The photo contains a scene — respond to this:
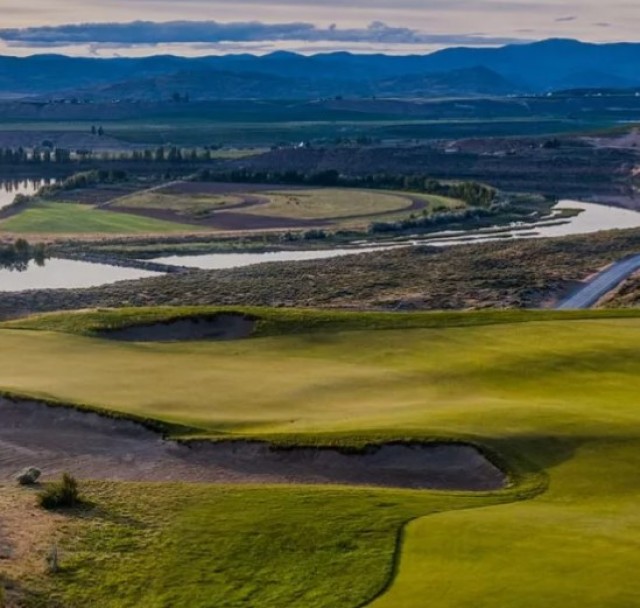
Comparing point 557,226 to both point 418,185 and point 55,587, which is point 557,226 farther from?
point 55,587

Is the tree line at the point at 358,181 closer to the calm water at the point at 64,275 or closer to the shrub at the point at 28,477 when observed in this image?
the calm water at the point at 64,275

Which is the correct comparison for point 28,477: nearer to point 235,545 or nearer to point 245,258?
point 235,545

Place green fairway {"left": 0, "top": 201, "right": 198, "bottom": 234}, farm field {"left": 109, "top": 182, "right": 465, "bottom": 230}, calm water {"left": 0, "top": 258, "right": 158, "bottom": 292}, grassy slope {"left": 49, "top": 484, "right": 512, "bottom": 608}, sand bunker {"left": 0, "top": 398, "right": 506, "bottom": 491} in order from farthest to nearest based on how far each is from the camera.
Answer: farm field {"left": 109, "top": 182, "right": 465, "bottom": 230}, green fairway {"left": 0, "top": 201, "right": 198, "bottom": 234}, calm water {"left": 0, "top": 258, "right": 158, "bottom": 292}, sand bunker {"left": 0, "top": 398, "right": 506, "bottom": 491}, grassy slope {"left": 49, "top": 484, "right": 512, "bottom": 608}

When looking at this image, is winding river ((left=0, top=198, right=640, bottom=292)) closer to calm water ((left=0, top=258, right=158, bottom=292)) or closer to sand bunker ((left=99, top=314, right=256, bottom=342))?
calm water ((left=0, top=258, right=158, bottom=292))

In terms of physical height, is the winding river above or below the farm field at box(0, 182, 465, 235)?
below

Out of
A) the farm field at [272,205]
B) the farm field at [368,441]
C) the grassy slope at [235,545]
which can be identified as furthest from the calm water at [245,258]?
the grassy slope at [235,545]

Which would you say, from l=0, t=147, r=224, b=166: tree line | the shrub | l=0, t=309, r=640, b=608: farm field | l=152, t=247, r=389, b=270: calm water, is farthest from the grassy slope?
l=0, t=147, r=224, b=166: tree line

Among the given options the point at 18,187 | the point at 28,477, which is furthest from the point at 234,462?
the point at 18,187
